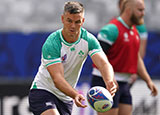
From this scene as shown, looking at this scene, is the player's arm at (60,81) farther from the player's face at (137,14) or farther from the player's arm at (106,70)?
the player's face at (137,14)

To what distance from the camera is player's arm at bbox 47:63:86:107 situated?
4.43m

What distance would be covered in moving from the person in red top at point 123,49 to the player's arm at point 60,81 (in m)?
1.50

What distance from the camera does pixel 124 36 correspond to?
6.11 meters

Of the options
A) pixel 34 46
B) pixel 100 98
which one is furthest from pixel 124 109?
pixel 34 46

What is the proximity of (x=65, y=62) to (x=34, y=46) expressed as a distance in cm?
514

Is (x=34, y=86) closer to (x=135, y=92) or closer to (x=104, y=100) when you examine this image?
(x=104, y=100)

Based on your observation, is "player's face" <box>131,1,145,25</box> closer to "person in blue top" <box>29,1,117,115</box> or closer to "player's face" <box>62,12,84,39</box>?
"person in blue top" <box>29,1,117,115</box>

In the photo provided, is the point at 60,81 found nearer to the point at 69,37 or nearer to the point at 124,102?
the point at 69,37

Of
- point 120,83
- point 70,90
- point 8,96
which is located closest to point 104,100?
point 70,90

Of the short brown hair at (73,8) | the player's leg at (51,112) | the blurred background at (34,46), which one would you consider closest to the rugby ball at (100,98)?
the player's leg at (51,112)

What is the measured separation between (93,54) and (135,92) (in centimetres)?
431

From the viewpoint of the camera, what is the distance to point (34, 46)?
1000cm

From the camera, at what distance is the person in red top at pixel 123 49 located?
19.9ft

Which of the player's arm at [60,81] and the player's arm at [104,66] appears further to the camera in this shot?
the player's arm at [104,66]
